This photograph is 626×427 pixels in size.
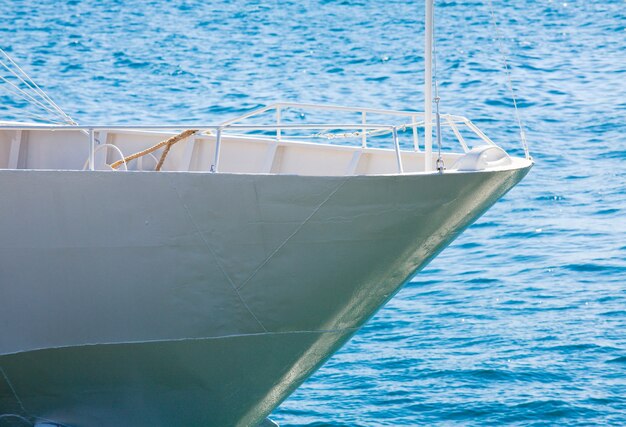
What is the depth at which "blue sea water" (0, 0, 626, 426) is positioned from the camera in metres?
11.3

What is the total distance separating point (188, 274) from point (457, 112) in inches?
606

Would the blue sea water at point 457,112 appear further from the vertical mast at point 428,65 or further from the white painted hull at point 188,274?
the vertical mast at point 428,65

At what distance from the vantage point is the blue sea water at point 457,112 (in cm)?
1129

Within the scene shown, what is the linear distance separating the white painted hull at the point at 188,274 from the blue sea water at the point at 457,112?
6.56 feet

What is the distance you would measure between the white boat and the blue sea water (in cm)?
198

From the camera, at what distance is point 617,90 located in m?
24.9

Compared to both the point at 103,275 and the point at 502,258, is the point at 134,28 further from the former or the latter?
the point at 103,275

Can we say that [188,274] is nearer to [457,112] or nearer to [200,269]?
[200,269]

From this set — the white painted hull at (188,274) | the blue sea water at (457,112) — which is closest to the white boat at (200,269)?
the white painted hull at (188,274)

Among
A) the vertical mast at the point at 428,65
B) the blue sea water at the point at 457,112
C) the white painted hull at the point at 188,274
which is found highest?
the vertical mast at the point at 428,65

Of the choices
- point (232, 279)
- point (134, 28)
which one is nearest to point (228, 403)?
point (232, 279)

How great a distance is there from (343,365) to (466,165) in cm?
469

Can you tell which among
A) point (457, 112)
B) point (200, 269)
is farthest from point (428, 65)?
point (457, 112)

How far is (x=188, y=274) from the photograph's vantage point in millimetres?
8273
